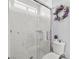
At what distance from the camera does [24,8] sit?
1.46 metres

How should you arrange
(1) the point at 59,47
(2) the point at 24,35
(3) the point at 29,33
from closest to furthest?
(2) the point at 24,35 → (3) the point at 29,33 → (1) the point at 59,47

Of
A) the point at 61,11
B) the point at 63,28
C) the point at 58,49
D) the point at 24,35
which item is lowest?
the point at 58,49

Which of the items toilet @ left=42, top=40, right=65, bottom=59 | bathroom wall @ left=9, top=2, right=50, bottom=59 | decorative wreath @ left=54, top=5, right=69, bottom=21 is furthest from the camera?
decorative wreath @ left=54, top=5, right=69, bottom=21

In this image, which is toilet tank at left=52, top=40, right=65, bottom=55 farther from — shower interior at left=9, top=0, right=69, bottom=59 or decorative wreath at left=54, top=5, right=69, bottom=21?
decorative wreath at left=54, top=5, right=69, bottom=21

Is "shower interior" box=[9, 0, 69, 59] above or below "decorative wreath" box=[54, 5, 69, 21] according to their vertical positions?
below

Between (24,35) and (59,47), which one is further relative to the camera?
(59,47)

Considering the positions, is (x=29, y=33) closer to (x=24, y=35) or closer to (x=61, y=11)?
(x=24, y=35)

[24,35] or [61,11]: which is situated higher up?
[61,11]

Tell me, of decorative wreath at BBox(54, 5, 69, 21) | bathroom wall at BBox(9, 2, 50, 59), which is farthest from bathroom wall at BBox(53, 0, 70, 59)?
bathroom wall at BBox(9, 2, 50, 59)

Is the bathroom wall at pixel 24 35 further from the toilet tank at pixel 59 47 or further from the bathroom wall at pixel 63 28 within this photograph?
the bathroom wall at pixel 63 28

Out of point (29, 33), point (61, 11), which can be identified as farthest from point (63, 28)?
point (29, 33)

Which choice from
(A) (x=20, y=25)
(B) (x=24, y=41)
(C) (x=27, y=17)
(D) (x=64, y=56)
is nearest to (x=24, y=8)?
(C) (x=27, y=17)

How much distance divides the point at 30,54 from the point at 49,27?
105 centimetres

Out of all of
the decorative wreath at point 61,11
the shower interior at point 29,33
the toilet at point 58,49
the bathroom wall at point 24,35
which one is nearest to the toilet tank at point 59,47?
the toilet at point 58,49
